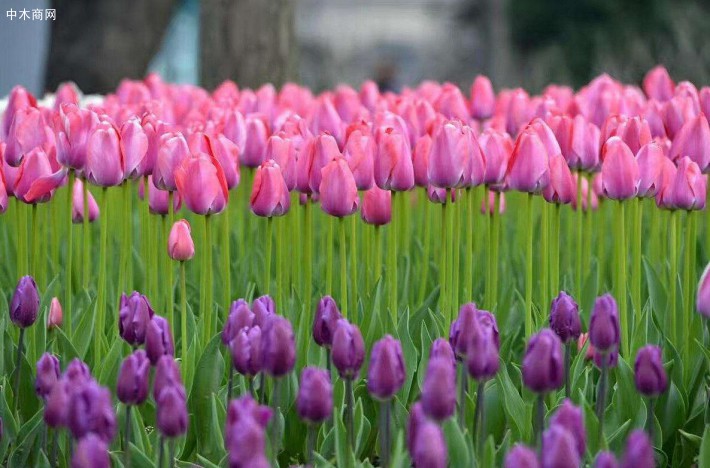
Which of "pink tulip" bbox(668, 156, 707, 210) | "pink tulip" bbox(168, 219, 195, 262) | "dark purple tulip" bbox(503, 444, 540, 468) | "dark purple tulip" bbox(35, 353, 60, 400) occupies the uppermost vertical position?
"pink tulip" bbox(668, 156, 707, 210)

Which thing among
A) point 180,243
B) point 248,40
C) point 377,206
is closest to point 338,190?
point 377,206

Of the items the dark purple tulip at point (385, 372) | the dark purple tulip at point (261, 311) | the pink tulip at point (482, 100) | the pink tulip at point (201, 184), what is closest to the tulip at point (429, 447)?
the dark purple tulip at point (385, 372)

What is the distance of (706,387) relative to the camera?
2.95 metres

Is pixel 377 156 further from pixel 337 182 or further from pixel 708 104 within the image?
pixel 708 104

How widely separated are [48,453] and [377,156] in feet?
3.74

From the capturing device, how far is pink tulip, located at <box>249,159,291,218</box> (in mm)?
3078

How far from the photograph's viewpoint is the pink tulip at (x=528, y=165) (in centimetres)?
310

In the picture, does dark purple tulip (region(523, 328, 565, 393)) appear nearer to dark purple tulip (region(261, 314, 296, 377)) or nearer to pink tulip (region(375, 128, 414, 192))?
dark purple tulip (region(261, 314, 296, 377))


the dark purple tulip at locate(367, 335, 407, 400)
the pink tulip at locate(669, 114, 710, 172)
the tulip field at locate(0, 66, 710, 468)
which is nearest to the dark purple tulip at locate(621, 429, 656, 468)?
the tulip field at locate(0, 66, 710, 468)

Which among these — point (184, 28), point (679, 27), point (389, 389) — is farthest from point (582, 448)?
point (679, 27)

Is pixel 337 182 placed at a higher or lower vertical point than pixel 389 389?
higher

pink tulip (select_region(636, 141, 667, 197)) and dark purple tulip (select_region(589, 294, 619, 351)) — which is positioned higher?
pink tulip (select_region(636, 141, 667, 197))

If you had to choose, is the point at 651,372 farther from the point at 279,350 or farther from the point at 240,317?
the point at 240,317

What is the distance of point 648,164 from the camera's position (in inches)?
124
